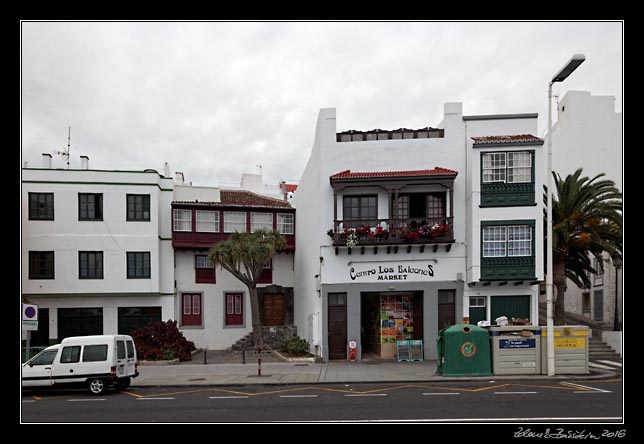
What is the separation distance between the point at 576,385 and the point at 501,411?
5661 mm

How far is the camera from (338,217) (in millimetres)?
26812

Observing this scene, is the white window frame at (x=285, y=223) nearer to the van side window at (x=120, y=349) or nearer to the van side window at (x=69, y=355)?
the van side window at (x=120, y=349)

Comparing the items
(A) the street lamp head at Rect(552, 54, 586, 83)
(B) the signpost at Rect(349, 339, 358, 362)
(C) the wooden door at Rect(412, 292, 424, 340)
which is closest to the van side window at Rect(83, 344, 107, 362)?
(B) the signpost at Rect(349, 339, 358, 362)

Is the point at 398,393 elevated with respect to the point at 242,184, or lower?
lower

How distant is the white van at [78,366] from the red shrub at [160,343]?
9707mm

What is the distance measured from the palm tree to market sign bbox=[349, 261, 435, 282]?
5.71 m

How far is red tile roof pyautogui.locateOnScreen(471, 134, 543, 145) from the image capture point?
2520 cm

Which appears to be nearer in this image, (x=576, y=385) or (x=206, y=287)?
(x=576, y=385)

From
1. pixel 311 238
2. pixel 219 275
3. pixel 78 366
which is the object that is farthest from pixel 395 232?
pixel 78 366

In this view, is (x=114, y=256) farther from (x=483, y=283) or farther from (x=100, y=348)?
(x=483, y=283)

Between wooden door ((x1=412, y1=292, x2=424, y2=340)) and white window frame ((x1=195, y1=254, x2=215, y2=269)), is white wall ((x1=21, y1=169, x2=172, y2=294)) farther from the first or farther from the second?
wooden door ((x1=412, y1=292, x2=424, y2=340))

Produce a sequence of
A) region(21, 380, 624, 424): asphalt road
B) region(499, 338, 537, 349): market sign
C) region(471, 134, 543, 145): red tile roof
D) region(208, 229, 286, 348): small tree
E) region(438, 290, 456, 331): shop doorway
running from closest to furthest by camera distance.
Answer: region(21, 380, 624, 424): asphalt road → region(499, 338, 537, 349): market sign → region(471, 134, 543, 145): red tile roof → region(438, 290, 456, 331): shop doorway → region(208, 229, 286, 348): small tree

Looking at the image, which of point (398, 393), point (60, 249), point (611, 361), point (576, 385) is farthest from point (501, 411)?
point (60, 249)

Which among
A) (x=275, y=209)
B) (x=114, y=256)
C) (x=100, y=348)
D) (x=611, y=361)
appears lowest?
(x=611, y=361)
